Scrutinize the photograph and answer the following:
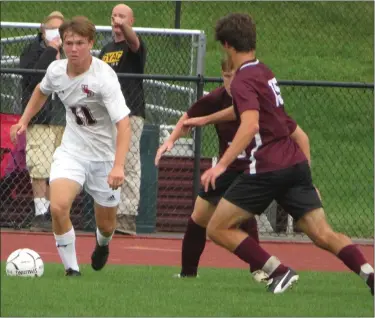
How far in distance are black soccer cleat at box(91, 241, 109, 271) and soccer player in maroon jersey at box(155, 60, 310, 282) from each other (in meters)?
0.68

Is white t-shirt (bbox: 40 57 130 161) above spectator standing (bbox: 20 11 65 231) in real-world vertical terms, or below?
above

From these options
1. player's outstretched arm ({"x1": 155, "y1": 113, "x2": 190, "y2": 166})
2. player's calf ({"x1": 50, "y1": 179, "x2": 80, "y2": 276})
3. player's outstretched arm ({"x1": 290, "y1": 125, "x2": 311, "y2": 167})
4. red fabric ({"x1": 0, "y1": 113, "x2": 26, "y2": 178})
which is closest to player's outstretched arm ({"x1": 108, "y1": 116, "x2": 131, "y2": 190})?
player's outstretched arm ({"x1": 155, "y1": 113, "x2": 190, "y2": 166})

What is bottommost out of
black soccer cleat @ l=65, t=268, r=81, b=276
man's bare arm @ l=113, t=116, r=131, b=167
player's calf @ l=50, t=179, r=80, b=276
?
black soccer cleat @ l=65, t=268, r=81, b=276

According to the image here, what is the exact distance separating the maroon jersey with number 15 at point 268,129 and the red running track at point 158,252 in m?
3.16

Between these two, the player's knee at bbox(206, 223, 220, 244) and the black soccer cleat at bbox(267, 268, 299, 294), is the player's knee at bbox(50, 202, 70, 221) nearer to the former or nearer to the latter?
the player's knee at bbox(206, 223, 220, 244)

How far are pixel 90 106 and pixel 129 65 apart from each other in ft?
12.9

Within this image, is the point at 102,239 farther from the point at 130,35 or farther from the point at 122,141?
the point at 130,35

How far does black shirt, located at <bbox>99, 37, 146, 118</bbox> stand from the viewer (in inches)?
519

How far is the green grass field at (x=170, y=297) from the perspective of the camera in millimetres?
7773

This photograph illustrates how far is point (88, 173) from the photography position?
9.85m

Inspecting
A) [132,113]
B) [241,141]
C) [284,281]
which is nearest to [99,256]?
[284,281]

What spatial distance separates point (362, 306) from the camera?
27.1 feet

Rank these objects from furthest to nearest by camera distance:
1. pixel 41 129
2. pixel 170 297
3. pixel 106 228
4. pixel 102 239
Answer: pixel 41 129 → pixel 102 239 → pixel 106 228 → pixel 170 297

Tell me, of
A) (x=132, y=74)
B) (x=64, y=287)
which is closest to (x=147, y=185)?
(x=132, y=74)
